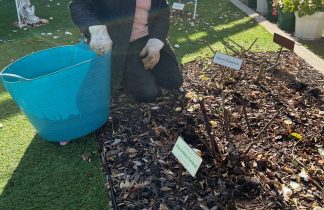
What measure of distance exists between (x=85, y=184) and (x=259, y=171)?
1.00m

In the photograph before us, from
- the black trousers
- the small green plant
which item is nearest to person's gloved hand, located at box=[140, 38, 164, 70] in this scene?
the black trousers

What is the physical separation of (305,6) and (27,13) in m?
3.62

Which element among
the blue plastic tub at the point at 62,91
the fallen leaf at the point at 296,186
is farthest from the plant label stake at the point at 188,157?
the blue plastic tub at the point at 62,91

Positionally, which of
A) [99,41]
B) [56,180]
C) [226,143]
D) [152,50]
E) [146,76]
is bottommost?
[56,180]

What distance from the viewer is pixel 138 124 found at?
2.47 metres

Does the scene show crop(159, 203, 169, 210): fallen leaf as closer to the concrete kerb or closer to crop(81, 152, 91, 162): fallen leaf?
crop(81, 152, 91, 162): fallen leaf

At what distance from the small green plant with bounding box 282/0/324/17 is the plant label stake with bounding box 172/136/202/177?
116 inches

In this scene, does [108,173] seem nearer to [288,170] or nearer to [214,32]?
[288,170]

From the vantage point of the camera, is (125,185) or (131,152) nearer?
(125,185)

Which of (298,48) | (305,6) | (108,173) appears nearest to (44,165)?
(108,173)

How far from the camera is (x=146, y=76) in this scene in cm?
281

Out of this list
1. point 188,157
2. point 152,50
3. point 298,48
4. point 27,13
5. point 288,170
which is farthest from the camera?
point 27,13

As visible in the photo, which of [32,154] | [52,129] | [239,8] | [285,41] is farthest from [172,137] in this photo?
[239,8]

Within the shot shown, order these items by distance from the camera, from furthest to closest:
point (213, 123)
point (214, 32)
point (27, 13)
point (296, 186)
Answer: point (27, 13)
point (214, 32)
point (213, 123)
point (296, 186)
